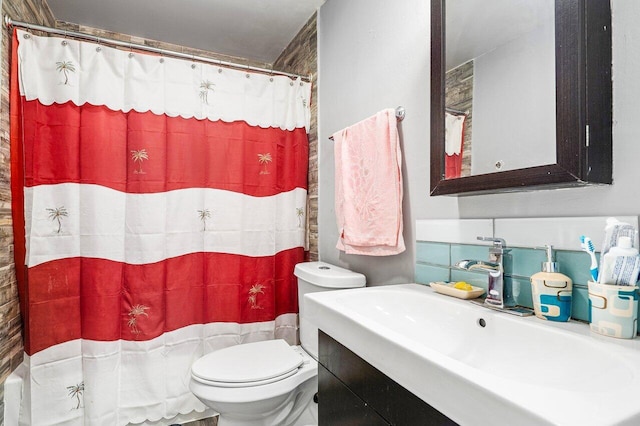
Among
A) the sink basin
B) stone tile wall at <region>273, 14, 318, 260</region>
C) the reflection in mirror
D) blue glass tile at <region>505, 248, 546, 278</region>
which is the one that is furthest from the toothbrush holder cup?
stone tile wall at <region>273, 14, 318, 260</region>

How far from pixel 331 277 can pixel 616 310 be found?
990 mm

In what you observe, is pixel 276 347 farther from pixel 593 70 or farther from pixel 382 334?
pixel 593 70

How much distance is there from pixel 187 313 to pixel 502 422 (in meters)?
1.66

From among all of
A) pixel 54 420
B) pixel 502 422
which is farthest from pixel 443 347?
pixel 54 420

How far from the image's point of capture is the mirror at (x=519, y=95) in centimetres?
73

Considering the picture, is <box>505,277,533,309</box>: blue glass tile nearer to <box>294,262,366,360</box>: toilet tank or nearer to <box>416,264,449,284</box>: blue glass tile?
<box>416,264,449,284</box>: blue glass tile

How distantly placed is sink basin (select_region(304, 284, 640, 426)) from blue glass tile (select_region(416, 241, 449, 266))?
Result: 0.34ft

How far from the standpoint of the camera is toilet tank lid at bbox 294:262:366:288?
4.86ft

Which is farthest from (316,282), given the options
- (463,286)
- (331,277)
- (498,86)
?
(498,86)

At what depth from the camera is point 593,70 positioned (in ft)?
2.41

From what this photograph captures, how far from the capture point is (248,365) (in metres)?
1.49

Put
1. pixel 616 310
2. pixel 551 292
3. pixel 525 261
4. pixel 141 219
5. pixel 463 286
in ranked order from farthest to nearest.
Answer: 1. pixel 141 219
2. pixel 463 286
3. pixel 525 261
4. pixel 551 292
5. pixel 616 310

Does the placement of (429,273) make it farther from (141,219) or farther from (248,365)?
(141,219)

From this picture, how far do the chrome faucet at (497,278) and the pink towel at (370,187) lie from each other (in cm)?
38
